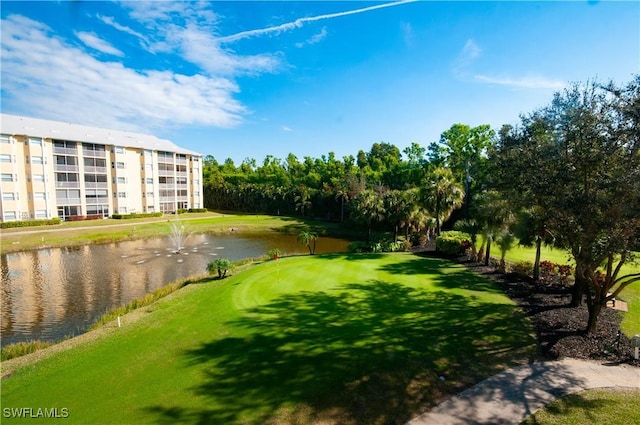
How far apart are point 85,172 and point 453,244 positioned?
174 ft

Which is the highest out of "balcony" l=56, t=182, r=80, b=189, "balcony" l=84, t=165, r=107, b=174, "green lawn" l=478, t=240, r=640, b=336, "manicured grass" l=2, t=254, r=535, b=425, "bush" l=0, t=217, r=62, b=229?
"balcony" l=84, t=165, r=107, b=174

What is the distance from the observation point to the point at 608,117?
9719 mm

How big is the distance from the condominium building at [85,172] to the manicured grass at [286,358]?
4157 centimetres

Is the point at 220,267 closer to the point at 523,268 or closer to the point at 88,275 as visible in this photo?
the point at 88,275

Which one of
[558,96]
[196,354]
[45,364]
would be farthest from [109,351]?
[558,96]

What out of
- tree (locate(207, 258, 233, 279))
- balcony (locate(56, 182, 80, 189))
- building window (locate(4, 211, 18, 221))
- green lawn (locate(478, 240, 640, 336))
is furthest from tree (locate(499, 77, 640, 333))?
balcony (locate(56, 182, 80, 189))

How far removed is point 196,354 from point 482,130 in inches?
1972

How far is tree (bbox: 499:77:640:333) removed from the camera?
29.7 feet

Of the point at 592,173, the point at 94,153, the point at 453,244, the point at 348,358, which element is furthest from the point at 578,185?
the point at 94,153

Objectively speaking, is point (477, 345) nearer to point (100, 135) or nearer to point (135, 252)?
point (135, 252)

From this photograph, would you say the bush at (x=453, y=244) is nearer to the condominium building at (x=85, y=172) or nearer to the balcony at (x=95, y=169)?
the condominium building at (x=85, y=172)

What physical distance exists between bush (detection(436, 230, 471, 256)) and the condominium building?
167 ft

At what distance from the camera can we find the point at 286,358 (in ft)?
32.9

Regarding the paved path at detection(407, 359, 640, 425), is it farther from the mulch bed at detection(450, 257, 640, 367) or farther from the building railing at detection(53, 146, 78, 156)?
the building railing at detection(53, 146, 78, 156)
